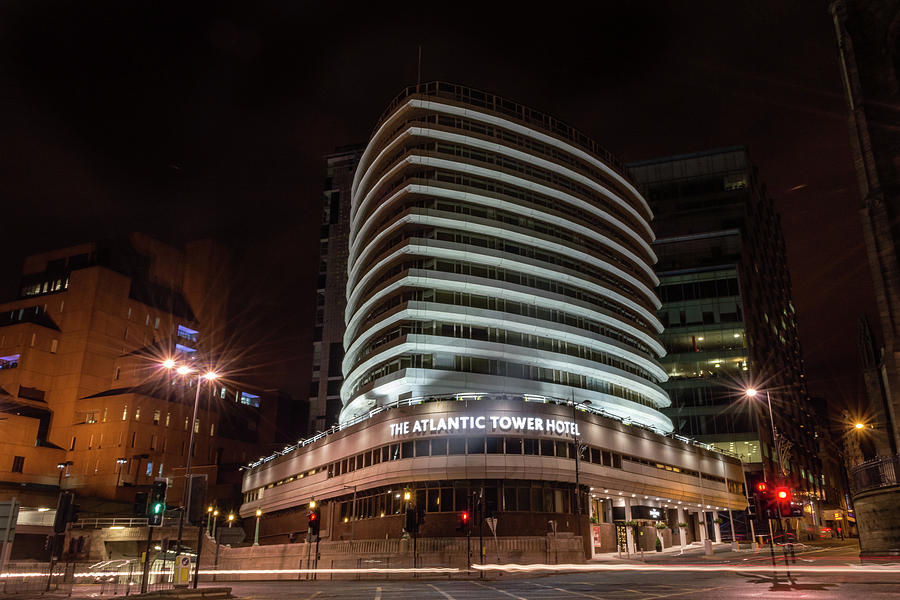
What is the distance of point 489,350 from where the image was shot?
66.2 meters

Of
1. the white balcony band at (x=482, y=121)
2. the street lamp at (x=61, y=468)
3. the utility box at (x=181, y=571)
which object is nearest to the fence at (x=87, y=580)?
the utility box at (x=181, y=571)

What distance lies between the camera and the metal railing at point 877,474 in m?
31.9

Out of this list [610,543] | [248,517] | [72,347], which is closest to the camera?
[610,543]

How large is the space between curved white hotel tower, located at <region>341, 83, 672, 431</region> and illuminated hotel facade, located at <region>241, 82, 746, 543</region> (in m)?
0.22

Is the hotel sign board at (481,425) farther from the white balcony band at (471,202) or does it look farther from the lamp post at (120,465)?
the lamp post at (120,465)

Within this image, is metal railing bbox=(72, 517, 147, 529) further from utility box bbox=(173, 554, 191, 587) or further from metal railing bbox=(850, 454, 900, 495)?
metal railing bbox=(850, 454, 900, 495)

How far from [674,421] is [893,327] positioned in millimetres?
64548

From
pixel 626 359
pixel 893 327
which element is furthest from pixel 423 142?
pixel 893 327

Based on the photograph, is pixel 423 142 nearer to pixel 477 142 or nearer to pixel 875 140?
pixel 477 142

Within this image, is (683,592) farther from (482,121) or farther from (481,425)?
(482,121)

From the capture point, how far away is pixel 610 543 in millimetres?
60000

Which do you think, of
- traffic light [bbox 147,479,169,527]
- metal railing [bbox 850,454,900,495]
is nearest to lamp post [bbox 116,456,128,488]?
traffic light [bbox 147,479,169,527]

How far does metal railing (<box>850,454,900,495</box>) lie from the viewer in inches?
1254

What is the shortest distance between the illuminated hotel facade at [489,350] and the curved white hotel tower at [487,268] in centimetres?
22
